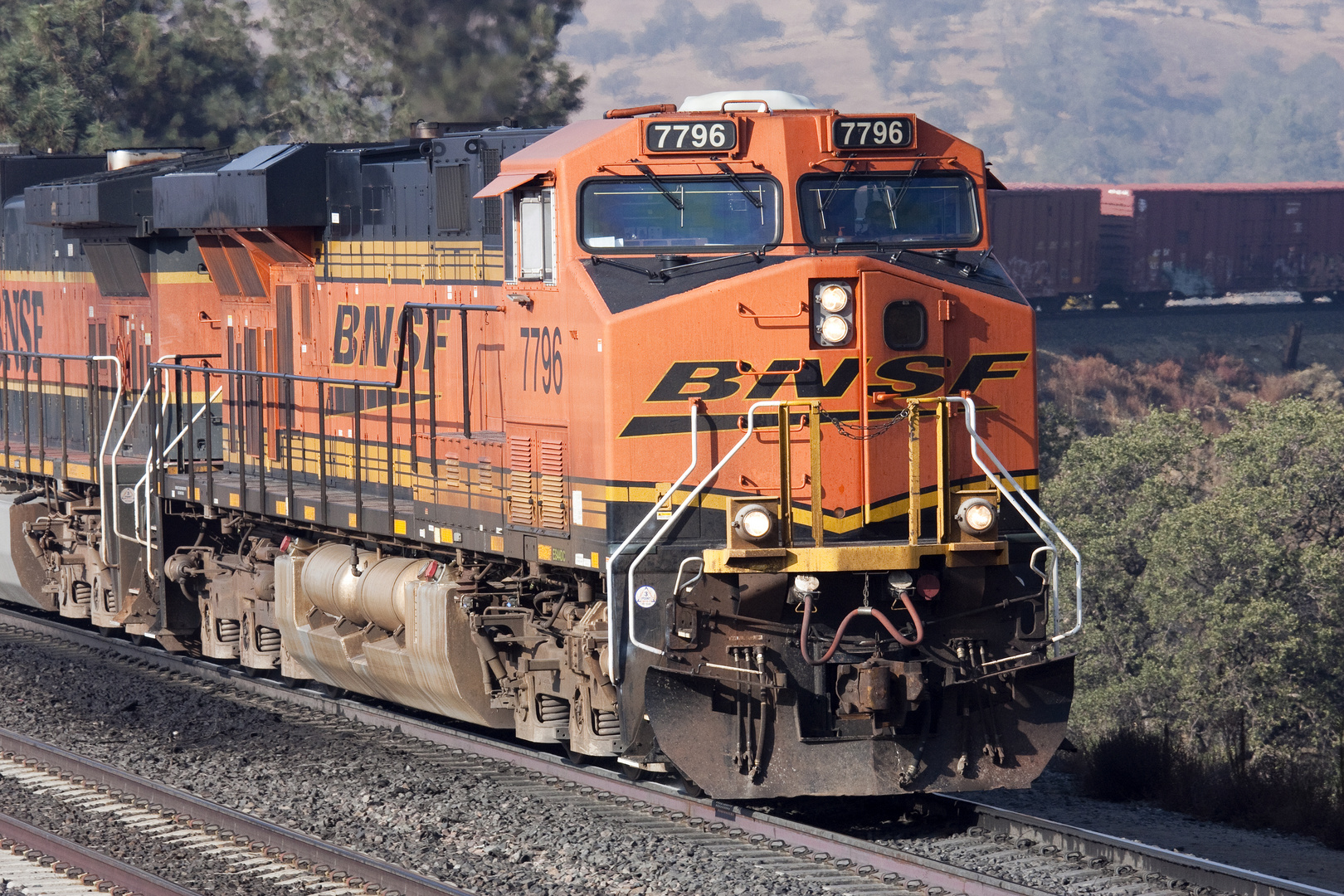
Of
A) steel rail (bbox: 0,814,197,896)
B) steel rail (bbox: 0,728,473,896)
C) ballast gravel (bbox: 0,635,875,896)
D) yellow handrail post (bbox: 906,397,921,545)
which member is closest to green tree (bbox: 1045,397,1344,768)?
ballast gravel (bbox: 0,635,875,896)

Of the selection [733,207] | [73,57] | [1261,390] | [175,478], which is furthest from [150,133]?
[1261,390]

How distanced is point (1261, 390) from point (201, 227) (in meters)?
41.8

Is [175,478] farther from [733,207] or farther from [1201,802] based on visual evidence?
[1201,802]

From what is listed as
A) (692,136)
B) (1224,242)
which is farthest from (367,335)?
(1224,242)

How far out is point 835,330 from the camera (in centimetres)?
809

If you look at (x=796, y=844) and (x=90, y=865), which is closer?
(x=90, y=865)

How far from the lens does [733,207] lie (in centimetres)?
831


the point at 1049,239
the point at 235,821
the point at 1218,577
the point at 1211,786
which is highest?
the point at 1049,239

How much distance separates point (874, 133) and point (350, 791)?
454 centimetres

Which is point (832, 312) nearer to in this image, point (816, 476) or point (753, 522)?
point (816, 476)

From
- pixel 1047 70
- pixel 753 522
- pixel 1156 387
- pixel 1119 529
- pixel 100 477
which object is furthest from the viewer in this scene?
pixel 1047 70

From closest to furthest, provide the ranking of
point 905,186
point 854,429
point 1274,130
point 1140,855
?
point 1140,855 < point 854,429 < point 905,186 < point 1274,130

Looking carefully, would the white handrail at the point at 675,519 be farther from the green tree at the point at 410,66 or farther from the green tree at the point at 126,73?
the green tree at the point at 126,73

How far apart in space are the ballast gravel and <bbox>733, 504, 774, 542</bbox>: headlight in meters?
1.53
